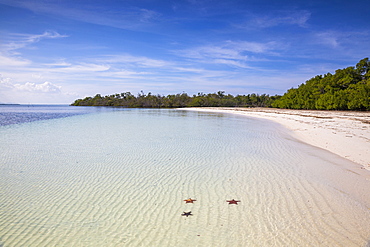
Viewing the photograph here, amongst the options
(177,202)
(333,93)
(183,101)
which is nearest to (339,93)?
(333,93)

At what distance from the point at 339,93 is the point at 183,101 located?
3519 inches

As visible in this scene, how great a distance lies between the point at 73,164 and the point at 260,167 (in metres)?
5.97

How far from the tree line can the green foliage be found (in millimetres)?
31277

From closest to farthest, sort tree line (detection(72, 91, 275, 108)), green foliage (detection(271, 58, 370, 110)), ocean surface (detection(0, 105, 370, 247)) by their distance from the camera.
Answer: ocean surface (detection(0, 105, 370, 247)), green foliage (detection(271, 58, 370, 110)), tree line (detection(72, 91, 275, 108))

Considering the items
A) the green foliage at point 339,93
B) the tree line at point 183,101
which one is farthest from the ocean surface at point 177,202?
the tree line at point 183,101

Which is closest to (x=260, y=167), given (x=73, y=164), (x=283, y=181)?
(x=283, y=181)

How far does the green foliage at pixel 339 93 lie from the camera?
3784 cm

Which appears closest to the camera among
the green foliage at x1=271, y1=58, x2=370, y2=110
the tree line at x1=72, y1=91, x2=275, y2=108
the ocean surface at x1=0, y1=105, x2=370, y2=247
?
the ocean surface at x1=0, y1=105, x2=370, y2=247

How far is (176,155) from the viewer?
8719mm

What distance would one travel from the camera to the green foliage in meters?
37.8

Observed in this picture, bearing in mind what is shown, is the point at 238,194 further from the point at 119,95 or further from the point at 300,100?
the point at 119,95

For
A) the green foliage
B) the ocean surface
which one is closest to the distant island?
the green foliage

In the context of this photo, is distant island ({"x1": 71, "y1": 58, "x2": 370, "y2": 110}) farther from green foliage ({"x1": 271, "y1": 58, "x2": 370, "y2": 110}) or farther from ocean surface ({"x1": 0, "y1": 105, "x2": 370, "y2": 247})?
ocean surface ({"x1": 0, "y1": 105, "x2": 370, "y2": 247})

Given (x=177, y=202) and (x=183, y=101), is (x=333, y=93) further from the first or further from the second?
(x=183, y=101)
